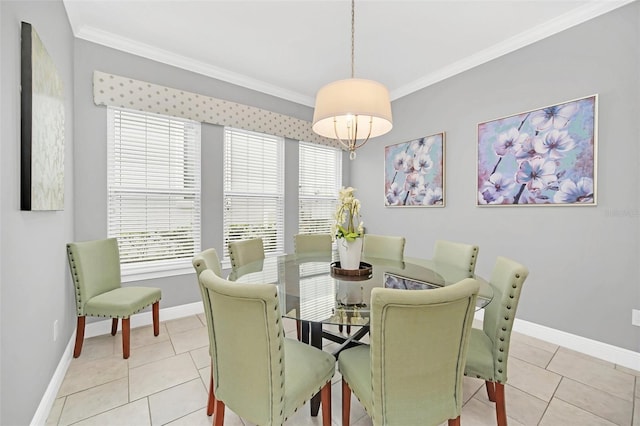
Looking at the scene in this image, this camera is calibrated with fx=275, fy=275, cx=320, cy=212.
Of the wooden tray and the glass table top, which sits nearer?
the glass table top

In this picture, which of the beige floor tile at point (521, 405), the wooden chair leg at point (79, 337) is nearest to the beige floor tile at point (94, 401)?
the wooden chair leg at point (79, 337)

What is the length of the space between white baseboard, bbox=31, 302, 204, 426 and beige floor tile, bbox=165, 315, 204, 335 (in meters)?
0.07

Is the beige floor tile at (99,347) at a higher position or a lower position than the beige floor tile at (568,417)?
higher

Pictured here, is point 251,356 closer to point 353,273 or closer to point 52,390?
point 353,273

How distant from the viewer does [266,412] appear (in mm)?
1099

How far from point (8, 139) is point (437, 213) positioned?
362 centimetres

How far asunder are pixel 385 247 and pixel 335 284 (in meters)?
1.18

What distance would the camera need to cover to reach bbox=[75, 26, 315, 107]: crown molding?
2.58 metres

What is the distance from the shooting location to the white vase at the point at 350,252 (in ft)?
6.52

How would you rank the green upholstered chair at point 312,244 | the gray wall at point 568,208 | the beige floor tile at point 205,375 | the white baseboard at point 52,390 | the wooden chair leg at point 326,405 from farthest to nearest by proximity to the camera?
1. the green upholstered chair at point 312,244
2. the gray wall at point 568,208
3. the beige floor tile at point 205,375
4. the white baseboard at point 52,390
5. the wooden chair leg at point 326,405

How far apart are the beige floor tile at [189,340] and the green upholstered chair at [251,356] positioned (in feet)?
4.47

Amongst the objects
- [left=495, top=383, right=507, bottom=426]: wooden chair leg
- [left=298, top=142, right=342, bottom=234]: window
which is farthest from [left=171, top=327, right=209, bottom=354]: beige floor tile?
[left=495, top=383, right=507, bottom=426]: wooden chair leg

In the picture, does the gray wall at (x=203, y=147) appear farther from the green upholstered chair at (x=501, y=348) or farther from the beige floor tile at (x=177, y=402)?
the green upholstered chair at (x=501, y=348)

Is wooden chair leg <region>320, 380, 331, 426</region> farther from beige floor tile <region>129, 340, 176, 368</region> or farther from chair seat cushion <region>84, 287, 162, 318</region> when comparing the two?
chair seat cushion <region>84, 287, 162, 318</region>
